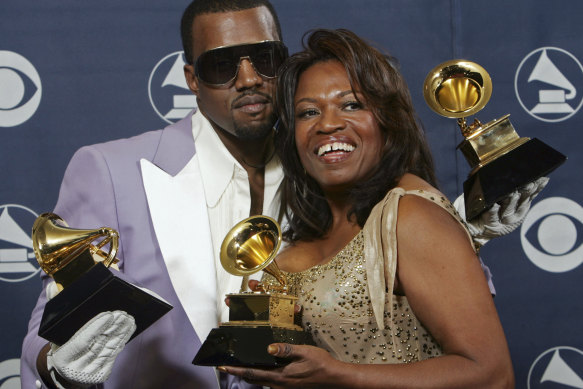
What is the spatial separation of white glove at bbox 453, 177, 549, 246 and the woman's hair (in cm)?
20

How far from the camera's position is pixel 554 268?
3072mm

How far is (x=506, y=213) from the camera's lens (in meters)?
2.10

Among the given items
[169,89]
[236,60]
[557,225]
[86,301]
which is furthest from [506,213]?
[169,89]

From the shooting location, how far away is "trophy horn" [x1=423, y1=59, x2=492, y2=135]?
207 cm

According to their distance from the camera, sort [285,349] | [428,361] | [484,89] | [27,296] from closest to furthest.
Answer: [285,349]
[428,361]
[484,89]
[27,296]

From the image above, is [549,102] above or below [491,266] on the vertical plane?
above

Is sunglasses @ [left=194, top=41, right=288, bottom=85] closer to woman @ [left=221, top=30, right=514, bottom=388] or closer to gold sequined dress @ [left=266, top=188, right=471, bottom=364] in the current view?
woman @ [left=221, top=30, right=514, bottom=388]

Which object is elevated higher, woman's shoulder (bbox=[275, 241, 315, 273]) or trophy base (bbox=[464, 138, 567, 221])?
trophy base (bbox=[464, 138, 567, 221])

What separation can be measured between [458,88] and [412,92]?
98 centimetres

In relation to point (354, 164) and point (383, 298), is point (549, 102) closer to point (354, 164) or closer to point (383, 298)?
point (354, 164)

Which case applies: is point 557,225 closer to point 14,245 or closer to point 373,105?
point 373,105

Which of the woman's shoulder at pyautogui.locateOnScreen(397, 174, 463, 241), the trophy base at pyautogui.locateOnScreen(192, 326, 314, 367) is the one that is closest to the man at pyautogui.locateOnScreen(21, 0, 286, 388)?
the trophy base at pyautogui.locateOnScreen(192, 326, 314, 367)

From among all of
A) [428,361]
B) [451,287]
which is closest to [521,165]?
[451,287]

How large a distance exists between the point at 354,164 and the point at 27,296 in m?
1.65
